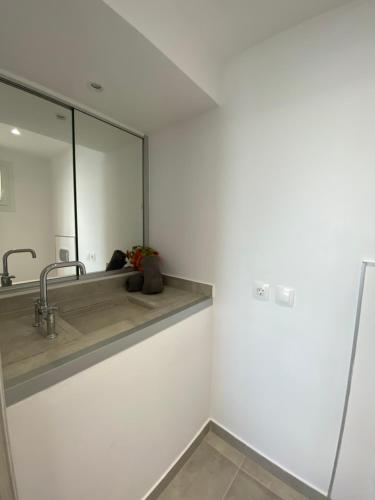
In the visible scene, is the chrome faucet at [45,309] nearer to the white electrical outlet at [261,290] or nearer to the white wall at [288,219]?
the white wall at [288,219]

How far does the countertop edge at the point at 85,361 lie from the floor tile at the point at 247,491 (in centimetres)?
97

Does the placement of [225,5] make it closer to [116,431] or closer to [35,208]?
[35,208]

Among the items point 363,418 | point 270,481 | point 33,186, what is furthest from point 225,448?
point 33,186

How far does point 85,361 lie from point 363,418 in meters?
1.20

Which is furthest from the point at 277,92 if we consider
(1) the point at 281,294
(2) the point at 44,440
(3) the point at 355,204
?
(2) the point at 44,440

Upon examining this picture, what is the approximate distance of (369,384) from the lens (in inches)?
36.1

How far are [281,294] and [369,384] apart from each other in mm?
495

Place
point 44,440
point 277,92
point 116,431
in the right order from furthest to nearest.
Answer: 1. point 277,92
2. point 116,431
3. point 44,440

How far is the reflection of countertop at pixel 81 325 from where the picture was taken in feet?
2.23

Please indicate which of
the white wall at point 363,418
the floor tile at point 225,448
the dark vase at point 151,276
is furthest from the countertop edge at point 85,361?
the floor tile at point 225,448

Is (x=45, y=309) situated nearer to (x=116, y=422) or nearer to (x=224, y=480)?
(x=116, y=422)

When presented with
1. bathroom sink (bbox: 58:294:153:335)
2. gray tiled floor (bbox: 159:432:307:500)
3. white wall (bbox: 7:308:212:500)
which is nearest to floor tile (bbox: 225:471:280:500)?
gray tiled floor (bbox: 159:432:307:500)

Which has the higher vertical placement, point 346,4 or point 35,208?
point 346,4

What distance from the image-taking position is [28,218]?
136 cm
